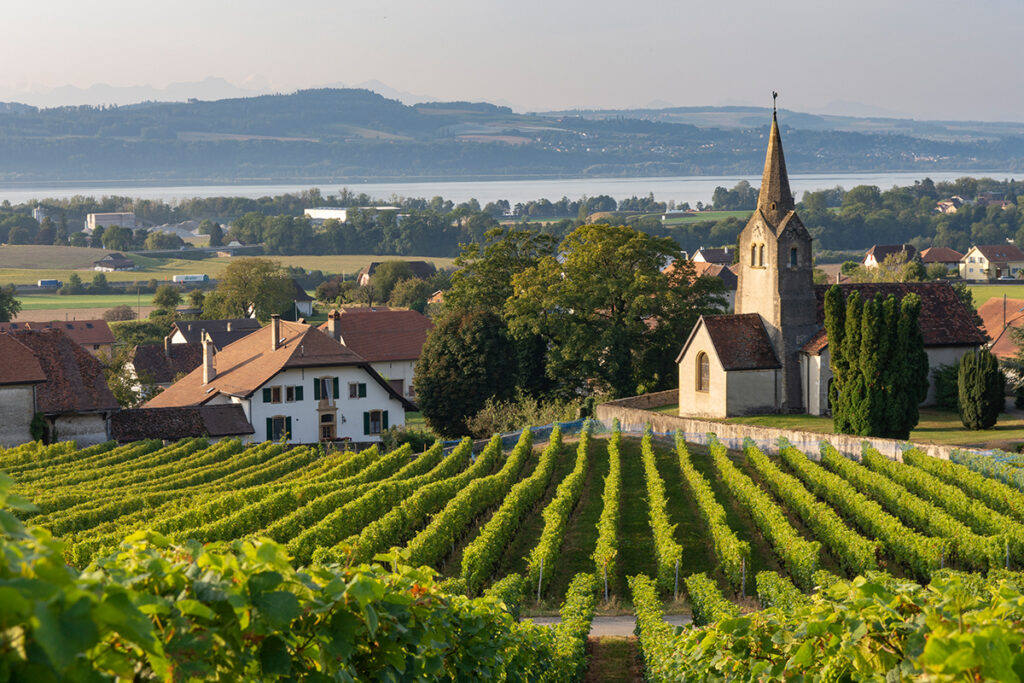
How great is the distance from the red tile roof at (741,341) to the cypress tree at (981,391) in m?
8.16

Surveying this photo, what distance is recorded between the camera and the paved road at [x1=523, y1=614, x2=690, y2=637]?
2283cm

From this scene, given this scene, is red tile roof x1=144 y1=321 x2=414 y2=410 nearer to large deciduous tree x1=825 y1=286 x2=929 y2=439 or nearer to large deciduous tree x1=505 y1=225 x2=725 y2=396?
large deciduous tree x1=505 y1=225 x2=725 y2=396

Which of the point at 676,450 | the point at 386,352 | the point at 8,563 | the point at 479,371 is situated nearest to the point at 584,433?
the point at 676,450

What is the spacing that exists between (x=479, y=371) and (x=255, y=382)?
11.0 m

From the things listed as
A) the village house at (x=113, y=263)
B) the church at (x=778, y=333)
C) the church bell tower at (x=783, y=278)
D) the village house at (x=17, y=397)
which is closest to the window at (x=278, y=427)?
the village house at (x=17, y=397)

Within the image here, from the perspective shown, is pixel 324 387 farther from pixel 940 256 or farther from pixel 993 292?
pixel 940 256

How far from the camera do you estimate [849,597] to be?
303 inches

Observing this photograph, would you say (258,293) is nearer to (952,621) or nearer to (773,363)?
(773,363)

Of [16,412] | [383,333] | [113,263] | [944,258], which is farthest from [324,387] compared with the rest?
[113,263]

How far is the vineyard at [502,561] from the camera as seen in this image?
5.54 m

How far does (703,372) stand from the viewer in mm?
50906

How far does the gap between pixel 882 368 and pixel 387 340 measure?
43.7 m

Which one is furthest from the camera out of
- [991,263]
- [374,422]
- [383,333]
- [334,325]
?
[991,263]

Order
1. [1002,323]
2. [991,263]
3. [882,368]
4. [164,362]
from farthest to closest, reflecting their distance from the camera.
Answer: [991,263] < [164,362] < [1002,323] < [882,368]
